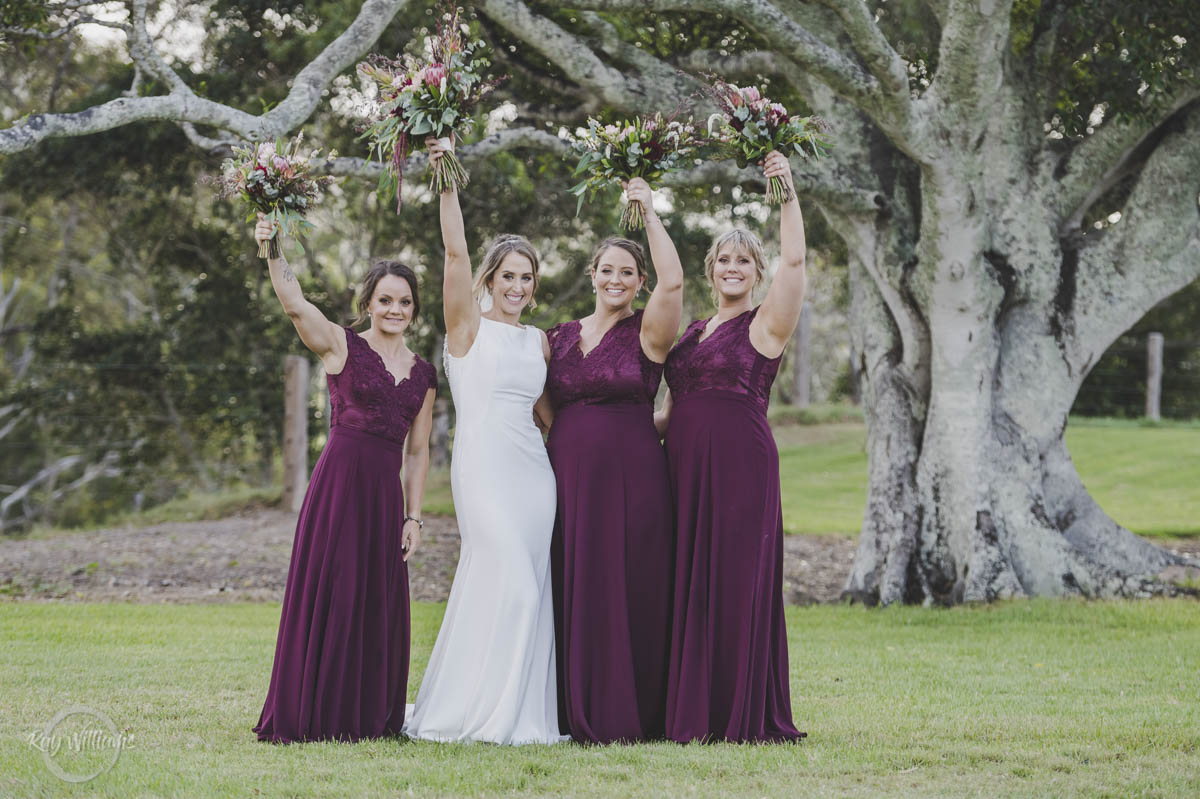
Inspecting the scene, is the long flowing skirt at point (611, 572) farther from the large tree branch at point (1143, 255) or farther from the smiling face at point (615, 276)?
the large tree branch at point (1143, 255)

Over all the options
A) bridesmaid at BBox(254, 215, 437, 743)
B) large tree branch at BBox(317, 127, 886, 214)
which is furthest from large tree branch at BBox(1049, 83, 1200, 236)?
bridesmaid at BBox(254, 215, 437, 743)

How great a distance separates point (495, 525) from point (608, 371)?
0.94 m

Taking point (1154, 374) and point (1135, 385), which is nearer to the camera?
point (1154, 374)

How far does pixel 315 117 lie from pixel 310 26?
172 cm

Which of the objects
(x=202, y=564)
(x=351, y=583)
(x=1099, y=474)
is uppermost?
(x=351, y=583)

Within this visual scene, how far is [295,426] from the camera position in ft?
52.8

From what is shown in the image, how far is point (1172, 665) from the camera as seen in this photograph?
327 inches

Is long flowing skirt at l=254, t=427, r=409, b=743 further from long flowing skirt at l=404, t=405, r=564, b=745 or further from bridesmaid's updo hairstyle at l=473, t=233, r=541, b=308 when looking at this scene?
bridesmaid's updo hairstyle at l=473, t=233, r=541, b=308

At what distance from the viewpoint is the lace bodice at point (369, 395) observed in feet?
20.0

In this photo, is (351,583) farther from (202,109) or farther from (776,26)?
(776,26)

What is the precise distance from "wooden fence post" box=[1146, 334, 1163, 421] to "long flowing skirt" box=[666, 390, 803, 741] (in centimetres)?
2156

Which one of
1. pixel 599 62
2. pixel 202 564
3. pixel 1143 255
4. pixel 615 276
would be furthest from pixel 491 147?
pixel 202 564

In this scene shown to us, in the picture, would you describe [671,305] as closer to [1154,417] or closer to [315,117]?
[315,117]

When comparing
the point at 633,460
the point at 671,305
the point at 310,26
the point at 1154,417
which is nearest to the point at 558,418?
the point at 633,460
